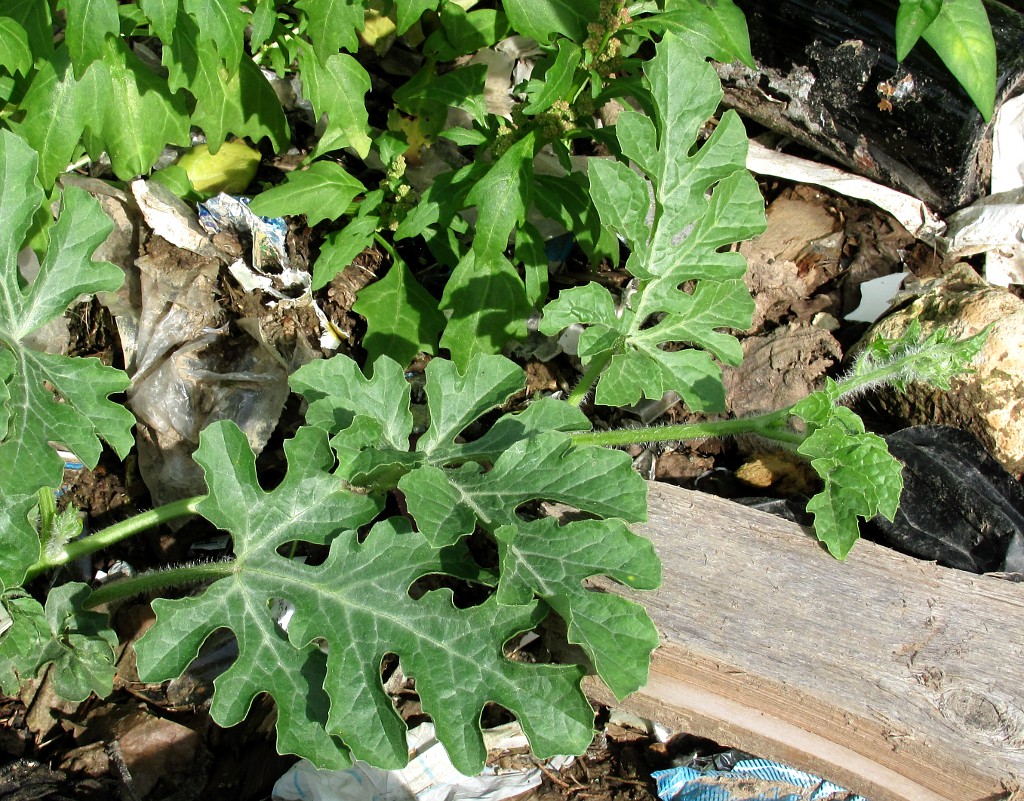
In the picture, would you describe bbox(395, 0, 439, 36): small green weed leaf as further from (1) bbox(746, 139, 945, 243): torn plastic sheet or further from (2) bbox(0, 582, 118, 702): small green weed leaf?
(2) bbox(0, 582, 118, 702): small green weed leaf

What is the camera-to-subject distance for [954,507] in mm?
3121

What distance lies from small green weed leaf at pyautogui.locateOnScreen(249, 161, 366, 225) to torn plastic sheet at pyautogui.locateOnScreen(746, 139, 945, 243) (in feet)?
5.59

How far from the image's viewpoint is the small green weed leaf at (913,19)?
2752 millimetres

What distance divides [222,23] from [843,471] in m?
2.22

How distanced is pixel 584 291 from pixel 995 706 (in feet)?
5.33

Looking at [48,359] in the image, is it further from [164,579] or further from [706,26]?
[706,26]

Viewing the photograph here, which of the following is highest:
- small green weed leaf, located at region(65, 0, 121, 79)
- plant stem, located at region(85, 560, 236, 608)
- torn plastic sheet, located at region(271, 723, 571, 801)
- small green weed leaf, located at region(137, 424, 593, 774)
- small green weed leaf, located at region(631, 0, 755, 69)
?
small green weed leaf, located at region(631, 0, 755, 69)

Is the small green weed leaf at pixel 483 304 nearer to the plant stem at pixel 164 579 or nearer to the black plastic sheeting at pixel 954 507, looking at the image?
the plant stem at pixel 164 579

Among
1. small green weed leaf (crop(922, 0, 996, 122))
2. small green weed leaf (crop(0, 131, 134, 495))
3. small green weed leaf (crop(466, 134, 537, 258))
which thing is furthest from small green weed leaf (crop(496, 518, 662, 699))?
small green weed leaf (crop(922, 0, 996, 122))

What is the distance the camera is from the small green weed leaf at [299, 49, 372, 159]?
10.8 feet

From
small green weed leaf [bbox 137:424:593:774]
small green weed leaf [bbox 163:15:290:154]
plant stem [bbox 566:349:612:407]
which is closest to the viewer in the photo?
small green weed leaf [bbox 137:424:593:774]

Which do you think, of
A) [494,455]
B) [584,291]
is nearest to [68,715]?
[494,455]

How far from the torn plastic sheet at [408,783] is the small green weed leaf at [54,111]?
2172mm

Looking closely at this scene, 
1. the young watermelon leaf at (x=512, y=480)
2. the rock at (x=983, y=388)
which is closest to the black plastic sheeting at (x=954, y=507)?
the rock at (x=983, y=388)
